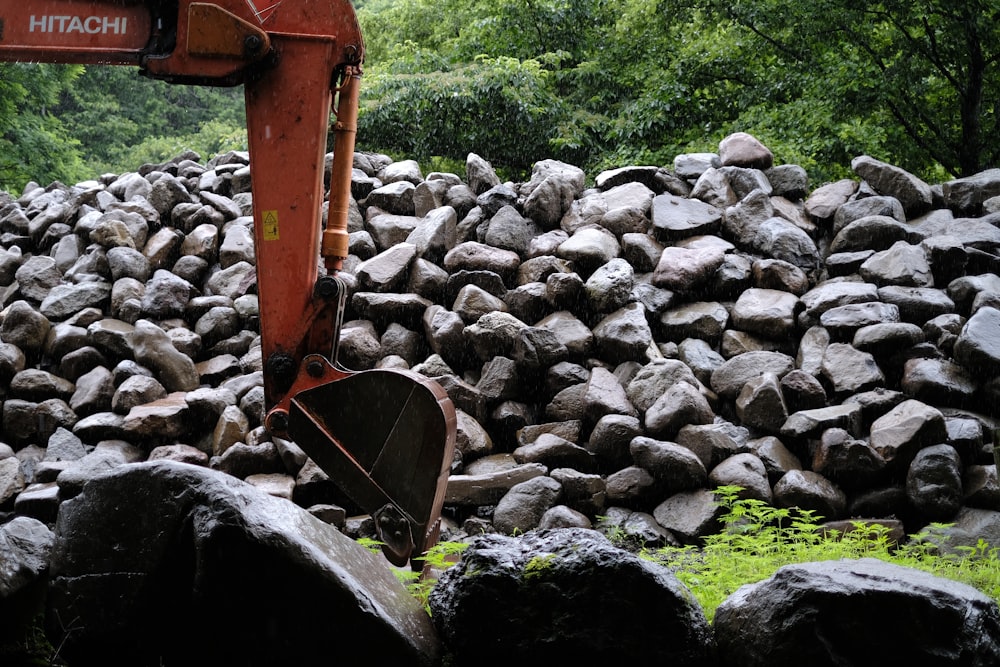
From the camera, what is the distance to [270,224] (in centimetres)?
396

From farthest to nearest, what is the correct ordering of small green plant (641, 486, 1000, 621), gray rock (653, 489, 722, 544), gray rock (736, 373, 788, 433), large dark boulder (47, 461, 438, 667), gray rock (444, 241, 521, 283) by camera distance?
gray rock (444, 241, 521, 283) → gray rock (736, 373, 788, 433) → gray rock (653, 489, 722, 544) → small green plant (641, 486, 1000, 621) → large dark boulder (47, 461, 438, 667)

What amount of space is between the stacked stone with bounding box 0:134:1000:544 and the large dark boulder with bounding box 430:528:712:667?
2.60 meters

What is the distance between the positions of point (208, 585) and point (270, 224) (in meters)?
1.86

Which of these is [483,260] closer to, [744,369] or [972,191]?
[744,369]

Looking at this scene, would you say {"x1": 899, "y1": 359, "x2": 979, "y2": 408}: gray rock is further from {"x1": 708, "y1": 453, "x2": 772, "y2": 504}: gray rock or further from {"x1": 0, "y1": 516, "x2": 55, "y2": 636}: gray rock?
{"x1": 0, "y1": 516, "x2": 55, "y2": 636}: gray rock

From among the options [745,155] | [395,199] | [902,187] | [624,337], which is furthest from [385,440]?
[902,187]

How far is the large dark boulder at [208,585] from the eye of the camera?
2.50m

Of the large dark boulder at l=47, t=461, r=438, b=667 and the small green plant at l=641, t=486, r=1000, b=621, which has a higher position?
the large dark boulder at l=47, t=461, r=438, b=667

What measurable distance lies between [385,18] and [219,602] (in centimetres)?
1578

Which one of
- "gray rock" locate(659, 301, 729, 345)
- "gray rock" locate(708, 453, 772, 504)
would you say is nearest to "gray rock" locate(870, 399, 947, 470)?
"gray rock" locate(708, 453, 772, 504)

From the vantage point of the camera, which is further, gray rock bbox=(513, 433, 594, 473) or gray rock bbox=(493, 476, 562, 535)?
gray rock bbox=(513, 433, 594, 473)

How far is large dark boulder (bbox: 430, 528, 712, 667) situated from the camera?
251 centimetres

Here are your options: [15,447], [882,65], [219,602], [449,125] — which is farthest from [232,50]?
[882,65]

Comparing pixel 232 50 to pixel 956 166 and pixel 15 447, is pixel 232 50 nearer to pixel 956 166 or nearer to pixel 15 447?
pixel 15 447
